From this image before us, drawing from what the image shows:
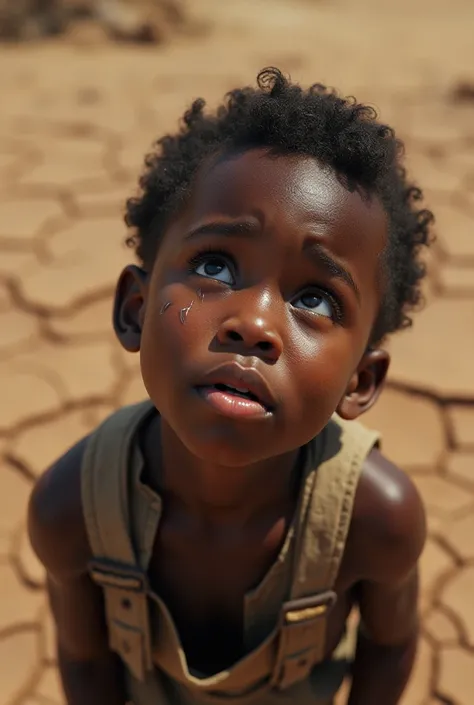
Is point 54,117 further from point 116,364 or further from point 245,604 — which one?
point 245,604

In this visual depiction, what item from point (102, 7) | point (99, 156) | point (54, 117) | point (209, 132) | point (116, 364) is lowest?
point (116, 364)

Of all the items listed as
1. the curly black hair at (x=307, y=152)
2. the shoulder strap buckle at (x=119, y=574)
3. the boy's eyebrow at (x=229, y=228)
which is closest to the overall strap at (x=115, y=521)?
the shoulder strap buckle at (x=119, y=574)

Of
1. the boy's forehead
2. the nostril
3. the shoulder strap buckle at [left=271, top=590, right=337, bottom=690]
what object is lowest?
the shoulder strap buckle at [left=271, top=590, right=337, bottom=690]

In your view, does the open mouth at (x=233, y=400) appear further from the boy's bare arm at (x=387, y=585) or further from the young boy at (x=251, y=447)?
the boy's bare arm at (x=387, y=585)

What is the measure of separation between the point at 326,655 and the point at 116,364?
128 cm

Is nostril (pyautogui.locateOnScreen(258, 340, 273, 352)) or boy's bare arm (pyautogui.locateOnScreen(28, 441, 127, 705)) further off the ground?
nostril (pyautogui.locateOnScreen(258, 340, 273, 352))

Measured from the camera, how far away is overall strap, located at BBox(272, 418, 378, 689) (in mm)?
1168

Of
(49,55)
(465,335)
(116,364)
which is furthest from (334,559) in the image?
(49,55)

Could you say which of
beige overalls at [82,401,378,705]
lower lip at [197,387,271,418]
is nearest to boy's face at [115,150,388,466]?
lower lip at [197,387,271,418]

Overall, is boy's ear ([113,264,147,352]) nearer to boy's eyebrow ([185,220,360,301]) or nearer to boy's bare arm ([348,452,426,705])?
boy's eyebrow ([185,220,360,301])

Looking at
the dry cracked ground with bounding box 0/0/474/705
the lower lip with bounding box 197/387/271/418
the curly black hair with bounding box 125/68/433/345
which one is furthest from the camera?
the dry cracked ground with bounding box 0/0/474/705

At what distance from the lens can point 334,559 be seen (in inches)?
46.3

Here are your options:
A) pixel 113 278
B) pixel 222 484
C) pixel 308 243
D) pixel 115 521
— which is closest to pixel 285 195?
pixel 308 243

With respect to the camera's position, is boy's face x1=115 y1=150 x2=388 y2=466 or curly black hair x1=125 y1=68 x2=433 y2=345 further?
curly black hair x1=125 y1=68 x2=433 y2=345
